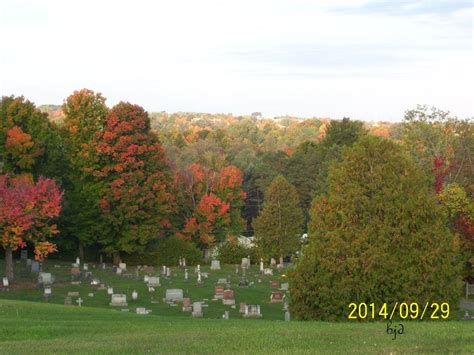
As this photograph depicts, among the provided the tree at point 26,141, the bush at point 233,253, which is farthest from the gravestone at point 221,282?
the bush at point 233,253

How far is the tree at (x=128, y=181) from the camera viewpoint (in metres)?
45.4

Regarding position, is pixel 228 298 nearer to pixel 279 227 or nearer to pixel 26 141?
pixel 26 141

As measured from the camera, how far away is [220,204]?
2124 inches

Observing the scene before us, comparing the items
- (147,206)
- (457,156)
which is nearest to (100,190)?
(147,206)

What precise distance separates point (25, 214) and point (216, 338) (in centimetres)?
2304

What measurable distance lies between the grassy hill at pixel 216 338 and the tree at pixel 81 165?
2803 cm

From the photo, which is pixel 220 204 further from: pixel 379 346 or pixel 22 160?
pixel 379 346

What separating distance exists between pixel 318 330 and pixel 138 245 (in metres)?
32.3

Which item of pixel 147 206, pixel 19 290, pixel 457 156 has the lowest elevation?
pixel 19 290

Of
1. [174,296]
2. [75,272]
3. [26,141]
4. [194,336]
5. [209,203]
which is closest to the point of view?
[194,336]

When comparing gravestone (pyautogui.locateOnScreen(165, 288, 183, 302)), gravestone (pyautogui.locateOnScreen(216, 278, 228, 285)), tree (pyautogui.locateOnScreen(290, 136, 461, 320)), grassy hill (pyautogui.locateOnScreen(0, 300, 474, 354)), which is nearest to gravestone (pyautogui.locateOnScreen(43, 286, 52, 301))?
gravestone (pyautogui.locateOnScreen(165, 288, 183, 302))

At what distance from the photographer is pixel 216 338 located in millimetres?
14281

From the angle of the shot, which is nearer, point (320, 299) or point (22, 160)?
point (320, 299)

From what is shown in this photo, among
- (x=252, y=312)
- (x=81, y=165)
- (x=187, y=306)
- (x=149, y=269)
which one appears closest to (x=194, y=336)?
(x=252, y=312)
